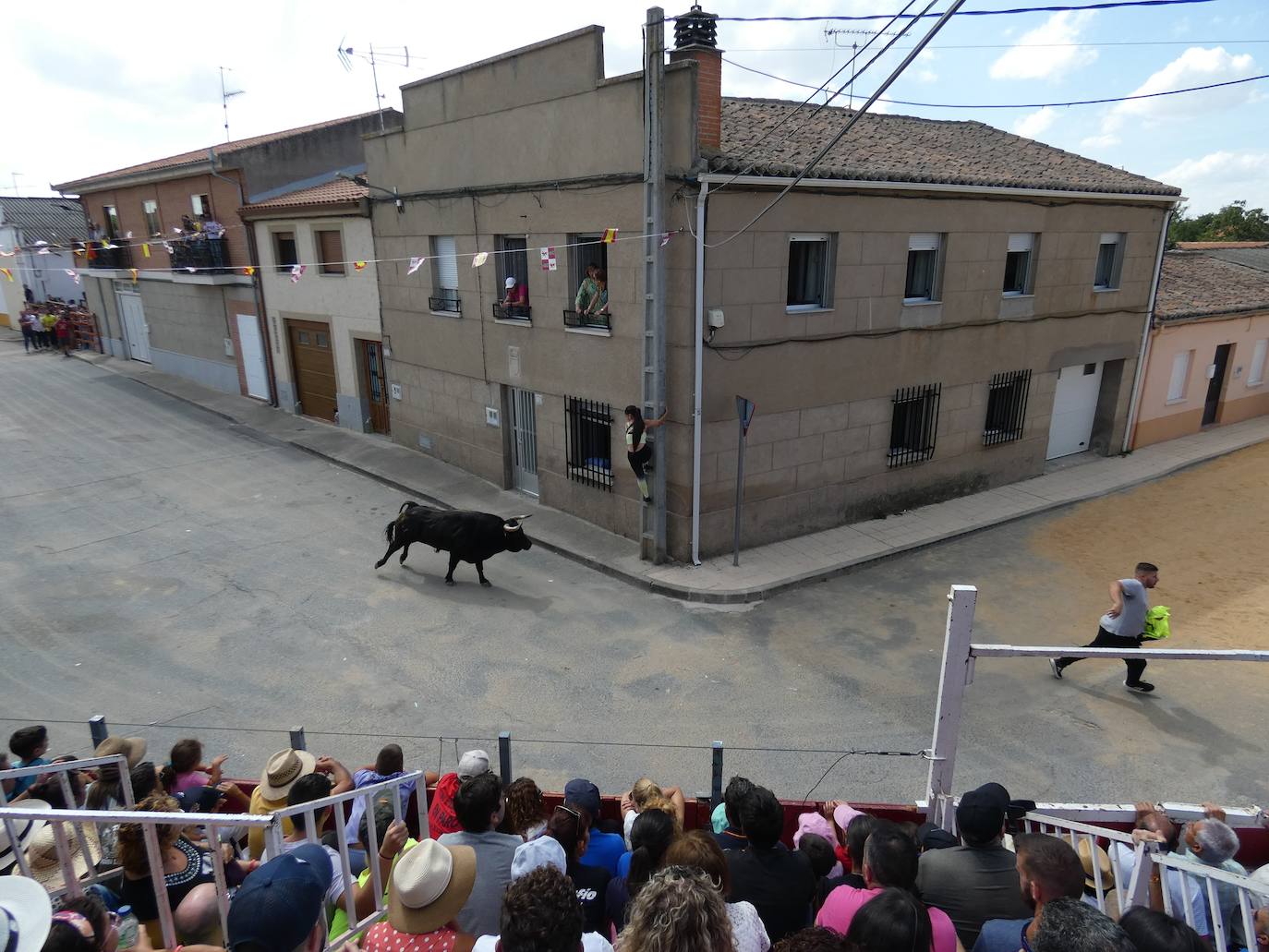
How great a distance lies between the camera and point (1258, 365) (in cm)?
1820

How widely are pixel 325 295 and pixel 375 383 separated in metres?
2.17

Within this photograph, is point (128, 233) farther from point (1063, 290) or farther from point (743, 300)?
point (1063, 290)

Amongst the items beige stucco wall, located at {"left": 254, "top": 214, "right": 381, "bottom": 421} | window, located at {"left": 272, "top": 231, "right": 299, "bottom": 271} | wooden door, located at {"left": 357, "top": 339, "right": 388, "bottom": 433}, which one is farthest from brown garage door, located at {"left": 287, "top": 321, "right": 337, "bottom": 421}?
window, located at {"left": 272, "top": 231, "right": 299, "bottom": 271}

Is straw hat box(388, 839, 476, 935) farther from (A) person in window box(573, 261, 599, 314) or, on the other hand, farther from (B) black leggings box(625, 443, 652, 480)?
(A) person in window box(573, 261, 599, 314)

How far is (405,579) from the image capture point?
33.1 ft

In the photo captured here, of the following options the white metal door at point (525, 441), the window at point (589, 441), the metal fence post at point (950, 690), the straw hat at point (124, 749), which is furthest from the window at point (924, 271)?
the straw hat at point (124, 749)

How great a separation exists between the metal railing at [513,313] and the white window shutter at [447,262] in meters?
1.38

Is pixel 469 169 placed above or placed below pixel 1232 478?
above

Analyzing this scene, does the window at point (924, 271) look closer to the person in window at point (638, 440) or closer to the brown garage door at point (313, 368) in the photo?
the person in window at point (638, 440)

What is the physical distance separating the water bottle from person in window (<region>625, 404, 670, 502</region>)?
291 inches

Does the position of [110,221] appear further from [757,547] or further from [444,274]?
[757,547]

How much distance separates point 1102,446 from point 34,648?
1709cm

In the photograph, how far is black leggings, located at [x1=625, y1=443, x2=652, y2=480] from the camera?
9998 mm

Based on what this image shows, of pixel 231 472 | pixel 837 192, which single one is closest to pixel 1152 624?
pixel 837 192
